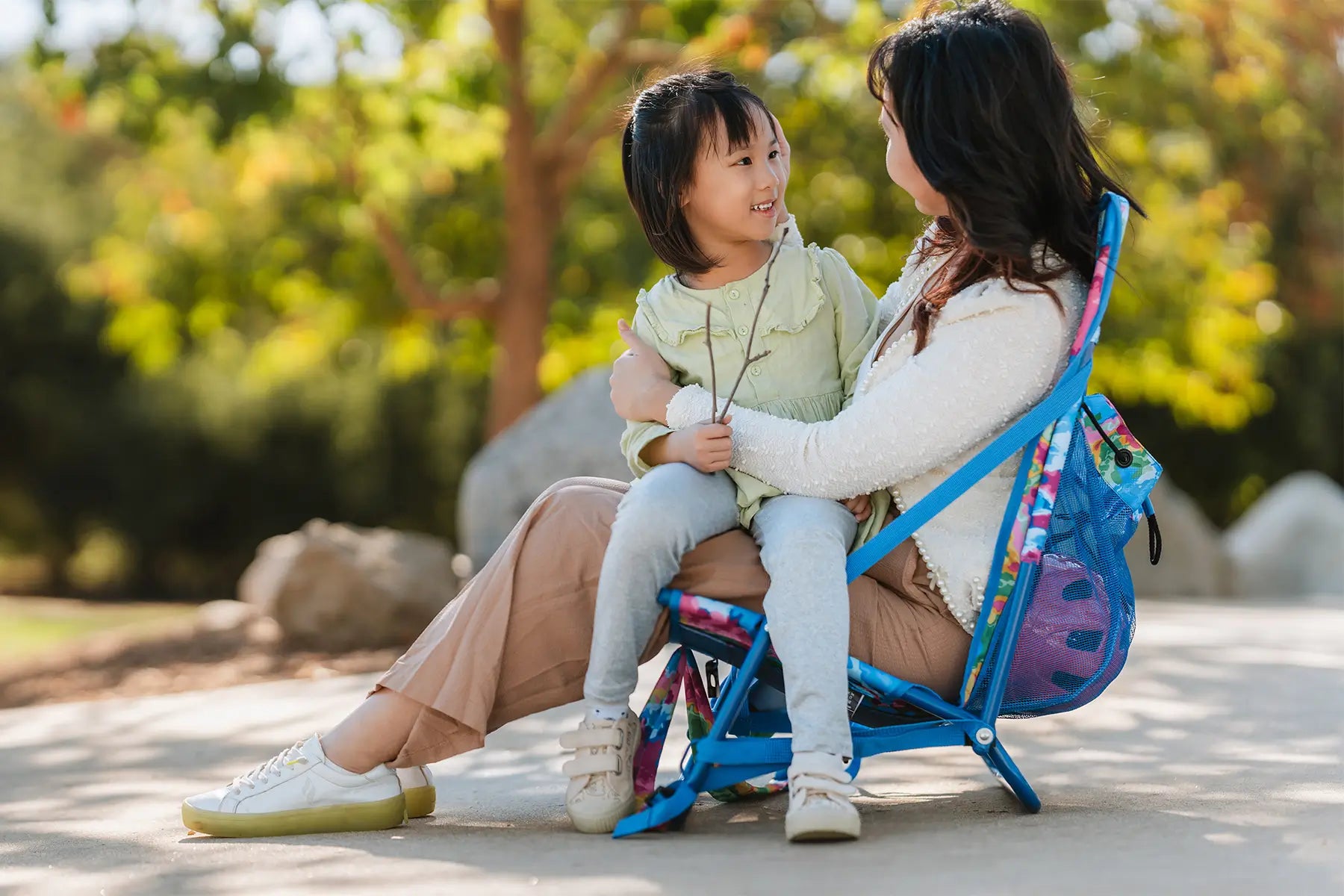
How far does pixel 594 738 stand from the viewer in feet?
7.56

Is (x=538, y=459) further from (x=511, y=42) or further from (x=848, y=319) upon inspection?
(x=848, y=319)

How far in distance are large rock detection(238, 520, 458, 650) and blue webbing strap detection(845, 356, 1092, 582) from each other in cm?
432

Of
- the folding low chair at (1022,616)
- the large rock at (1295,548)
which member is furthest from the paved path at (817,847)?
the large rock at (1295,548)

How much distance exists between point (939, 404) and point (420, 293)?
623 cm

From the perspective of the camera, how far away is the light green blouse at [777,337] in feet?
8.26

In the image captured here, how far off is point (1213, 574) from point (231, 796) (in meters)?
7.13

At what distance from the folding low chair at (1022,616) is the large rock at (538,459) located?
3.47 meters

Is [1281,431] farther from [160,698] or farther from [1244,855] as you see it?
[1244,855]

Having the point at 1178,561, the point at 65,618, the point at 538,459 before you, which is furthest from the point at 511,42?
the point at 65,618

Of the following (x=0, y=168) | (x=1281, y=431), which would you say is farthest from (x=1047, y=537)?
(x=0, y=168)

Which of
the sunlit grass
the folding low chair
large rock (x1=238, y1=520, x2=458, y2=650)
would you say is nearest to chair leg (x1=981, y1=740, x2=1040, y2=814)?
the folding low chair

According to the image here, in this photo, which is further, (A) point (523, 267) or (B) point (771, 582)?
(A) point (523, 267)

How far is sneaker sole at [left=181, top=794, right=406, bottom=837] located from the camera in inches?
94.8

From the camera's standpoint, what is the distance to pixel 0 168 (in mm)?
12898
